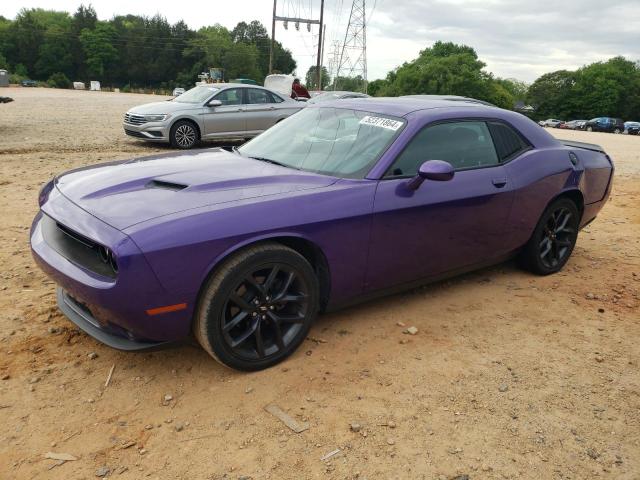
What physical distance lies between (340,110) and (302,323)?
1702 millimetres

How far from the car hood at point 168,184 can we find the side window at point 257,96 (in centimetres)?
853

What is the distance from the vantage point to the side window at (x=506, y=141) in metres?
4.02

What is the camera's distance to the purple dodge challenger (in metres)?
2.51

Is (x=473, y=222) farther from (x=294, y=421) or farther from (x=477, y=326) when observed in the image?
(x=294, y=421)

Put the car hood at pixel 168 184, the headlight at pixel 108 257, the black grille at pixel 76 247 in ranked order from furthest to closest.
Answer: the car hood at pixel 168 184 < the black grille at pixel 76 247 < the headlight at pixel 108 257

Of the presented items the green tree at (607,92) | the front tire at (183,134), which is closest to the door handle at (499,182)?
the front tire at (183,134)

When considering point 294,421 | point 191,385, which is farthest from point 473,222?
point 191,385

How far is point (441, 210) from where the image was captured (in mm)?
3467

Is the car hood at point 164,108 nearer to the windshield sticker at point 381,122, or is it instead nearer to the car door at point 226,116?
the car door at point 226,116

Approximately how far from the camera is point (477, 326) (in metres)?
3.62

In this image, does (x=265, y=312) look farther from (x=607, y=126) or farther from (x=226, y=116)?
(x=607, y=126)

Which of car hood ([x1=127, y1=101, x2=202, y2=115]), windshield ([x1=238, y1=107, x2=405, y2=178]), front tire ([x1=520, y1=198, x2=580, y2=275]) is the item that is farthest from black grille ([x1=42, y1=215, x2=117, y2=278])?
car hood ([x1=127, y1=101, x2=202, y2=115])

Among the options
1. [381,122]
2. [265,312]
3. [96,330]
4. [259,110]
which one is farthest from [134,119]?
[265,312]

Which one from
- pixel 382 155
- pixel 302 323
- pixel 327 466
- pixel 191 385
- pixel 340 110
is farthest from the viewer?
pixel 340 110
